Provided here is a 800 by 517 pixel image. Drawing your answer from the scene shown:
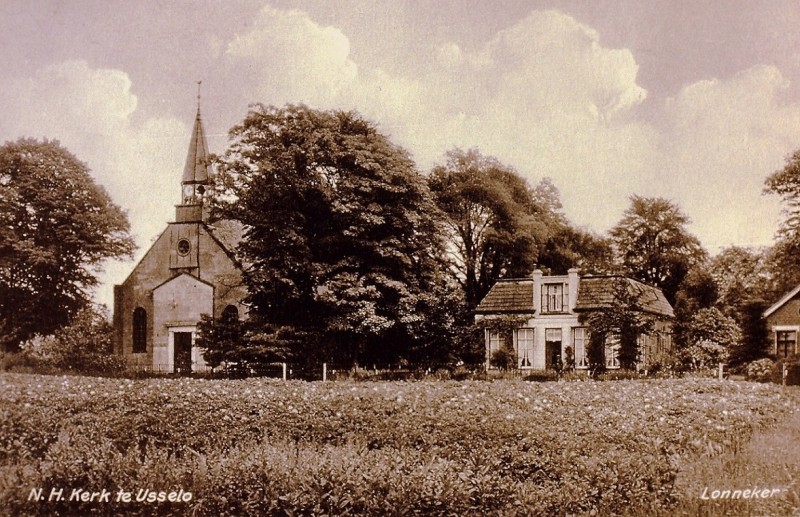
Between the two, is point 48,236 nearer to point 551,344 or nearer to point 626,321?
point 626,321

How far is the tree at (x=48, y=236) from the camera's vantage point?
34.2 feet

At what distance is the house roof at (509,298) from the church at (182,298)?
33.6 ft

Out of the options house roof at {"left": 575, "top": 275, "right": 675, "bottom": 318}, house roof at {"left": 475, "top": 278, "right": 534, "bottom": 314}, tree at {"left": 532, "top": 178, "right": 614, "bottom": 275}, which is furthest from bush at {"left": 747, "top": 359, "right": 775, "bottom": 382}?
house roof at {"left": 475, "top": 278, "right": 534, "bottom": 314}

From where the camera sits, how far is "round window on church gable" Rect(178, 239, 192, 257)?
1651 cm

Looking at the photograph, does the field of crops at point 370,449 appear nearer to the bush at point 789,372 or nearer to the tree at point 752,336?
the bush at point 789,372

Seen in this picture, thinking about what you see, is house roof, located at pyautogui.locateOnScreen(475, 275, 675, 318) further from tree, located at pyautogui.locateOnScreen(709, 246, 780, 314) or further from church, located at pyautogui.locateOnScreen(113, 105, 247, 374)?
church, located at pyautogui.locateOnScreen(113, 105, 247, 374)

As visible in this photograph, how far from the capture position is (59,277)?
12.1 meters

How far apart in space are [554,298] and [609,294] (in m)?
3.82

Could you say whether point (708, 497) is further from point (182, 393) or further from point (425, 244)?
point (425, 244)

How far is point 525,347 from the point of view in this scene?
24.7 meters

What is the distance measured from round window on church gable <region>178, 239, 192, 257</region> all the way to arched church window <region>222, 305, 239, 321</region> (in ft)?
5.37

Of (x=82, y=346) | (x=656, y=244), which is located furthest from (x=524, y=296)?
(x=82, y=346)

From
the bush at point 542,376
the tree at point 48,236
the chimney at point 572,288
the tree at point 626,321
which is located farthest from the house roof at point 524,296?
the tree at point 48,236

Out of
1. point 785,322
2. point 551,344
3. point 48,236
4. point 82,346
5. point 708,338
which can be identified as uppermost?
point 48,236
